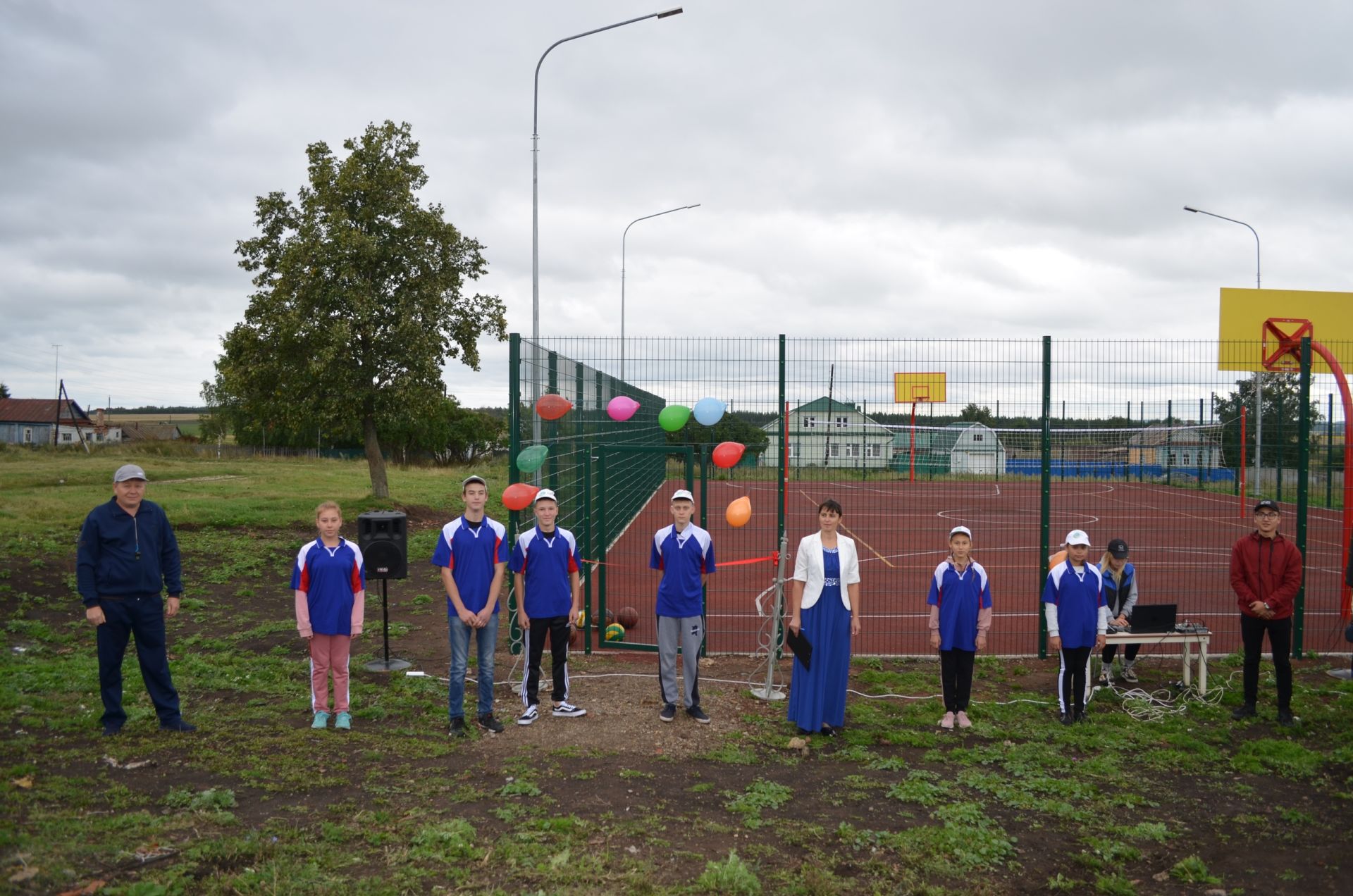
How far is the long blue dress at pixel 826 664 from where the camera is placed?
6938 mm

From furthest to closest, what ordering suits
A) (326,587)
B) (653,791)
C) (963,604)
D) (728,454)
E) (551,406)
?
1. (551,406)
2. (728,454)
3. (963,604)
4. (326,587)
5. (653,791)

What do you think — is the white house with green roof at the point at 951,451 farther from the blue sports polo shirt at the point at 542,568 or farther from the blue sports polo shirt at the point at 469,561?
the blue sports polo shirt at the point at 469,561

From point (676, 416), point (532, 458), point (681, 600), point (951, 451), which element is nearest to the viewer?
Result: point (681, 600)

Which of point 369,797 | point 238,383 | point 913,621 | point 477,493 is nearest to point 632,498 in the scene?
point 913,621

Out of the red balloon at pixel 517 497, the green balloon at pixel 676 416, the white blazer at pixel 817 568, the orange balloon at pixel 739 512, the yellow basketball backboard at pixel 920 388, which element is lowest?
the white blazer at pixel 817 568

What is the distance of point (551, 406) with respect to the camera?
8.75 m

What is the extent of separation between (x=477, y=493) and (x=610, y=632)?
341 centimetres

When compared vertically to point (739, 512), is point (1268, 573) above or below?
below

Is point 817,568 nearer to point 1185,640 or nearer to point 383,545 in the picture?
point 1185,640

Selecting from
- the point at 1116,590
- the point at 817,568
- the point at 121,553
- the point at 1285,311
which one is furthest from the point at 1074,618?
the point at 1285,311

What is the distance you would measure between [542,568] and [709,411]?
92.1 inches

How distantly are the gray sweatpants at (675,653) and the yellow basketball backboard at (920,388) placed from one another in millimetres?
3428

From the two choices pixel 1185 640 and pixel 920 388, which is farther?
pixel 920 388

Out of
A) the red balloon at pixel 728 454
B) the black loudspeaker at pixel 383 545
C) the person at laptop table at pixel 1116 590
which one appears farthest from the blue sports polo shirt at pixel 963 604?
the black loudspeaker at pixel 383 545
